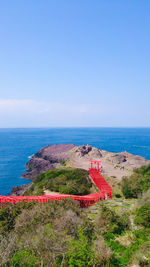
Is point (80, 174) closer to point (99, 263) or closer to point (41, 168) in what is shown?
point (99, 263)

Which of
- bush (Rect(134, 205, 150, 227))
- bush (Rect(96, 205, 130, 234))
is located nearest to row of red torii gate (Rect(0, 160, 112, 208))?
bush (Rect(96, 205, 130, 234))

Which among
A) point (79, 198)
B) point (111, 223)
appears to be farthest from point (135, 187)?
point (111, 223)

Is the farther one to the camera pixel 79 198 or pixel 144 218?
pixel 79 198

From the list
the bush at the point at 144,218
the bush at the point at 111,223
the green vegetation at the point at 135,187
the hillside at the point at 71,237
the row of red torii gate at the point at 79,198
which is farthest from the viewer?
the green vegetation at the point at 135,187

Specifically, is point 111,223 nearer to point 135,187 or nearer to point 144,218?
point 144,218

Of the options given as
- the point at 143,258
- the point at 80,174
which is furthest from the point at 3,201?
the point at 143,258

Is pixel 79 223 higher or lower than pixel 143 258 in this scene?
higher

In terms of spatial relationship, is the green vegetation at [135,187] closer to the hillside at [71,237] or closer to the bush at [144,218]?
the hillside at [71,237]

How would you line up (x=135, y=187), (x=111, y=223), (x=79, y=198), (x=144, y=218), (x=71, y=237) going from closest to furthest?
(x=71, y=237)
(x=111, y=223)
(x=144, y=218)
(x=79, y=198)
(x=135, y=187)

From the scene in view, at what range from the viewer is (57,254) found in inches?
336

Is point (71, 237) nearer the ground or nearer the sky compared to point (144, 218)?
nearer the sky

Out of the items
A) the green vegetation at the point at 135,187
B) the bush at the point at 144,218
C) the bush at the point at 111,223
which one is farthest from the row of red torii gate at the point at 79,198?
the bush at the point at 144,218

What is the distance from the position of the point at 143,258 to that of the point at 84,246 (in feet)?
11.6

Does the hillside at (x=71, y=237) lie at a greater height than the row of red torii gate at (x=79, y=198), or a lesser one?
greater
